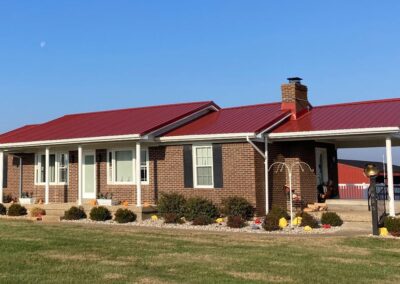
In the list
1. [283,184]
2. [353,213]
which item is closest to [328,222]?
[353,213]

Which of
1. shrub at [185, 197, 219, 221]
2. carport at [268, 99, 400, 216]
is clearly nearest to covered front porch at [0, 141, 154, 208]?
shrub at [185, 197, 219, 221]

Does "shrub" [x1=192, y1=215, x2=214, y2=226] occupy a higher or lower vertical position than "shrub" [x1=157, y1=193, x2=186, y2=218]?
lower

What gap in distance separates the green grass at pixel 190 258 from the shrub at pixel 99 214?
12.0ft

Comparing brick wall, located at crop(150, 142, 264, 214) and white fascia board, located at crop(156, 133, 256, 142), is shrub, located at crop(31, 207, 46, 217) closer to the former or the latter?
brick wall, located at crop(150, 142, 264, 214)

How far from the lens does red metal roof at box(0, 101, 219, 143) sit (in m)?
19.8

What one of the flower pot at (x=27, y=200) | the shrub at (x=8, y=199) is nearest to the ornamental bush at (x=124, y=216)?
the flower pot at (x=27, y=200)

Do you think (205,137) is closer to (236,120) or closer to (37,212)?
(236,120)

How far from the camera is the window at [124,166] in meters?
19.7

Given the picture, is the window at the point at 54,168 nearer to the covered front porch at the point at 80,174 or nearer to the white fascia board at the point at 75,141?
the covered front porch at the point at 80,174

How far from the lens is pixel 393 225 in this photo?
13.0 metres

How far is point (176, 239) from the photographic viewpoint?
1245 centimetres

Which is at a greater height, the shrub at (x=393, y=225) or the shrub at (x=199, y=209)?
the shrub at (x=199, y=209)

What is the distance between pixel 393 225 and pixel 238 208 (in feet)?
17.1

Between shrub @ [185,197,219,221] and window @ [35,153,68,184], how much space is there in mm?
7493
